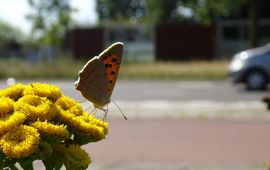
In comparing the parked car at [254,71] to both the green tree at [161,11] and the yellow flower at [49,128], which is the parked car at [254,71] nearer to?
the yellow flower at [49,128]

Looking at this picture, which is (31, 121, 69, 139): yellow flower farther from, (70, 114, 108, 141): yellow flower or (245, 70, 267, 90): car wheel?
(245, 70, 267, 90): car wheel

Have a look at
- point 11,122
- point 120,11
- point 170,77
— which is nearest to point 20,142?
point 11,122

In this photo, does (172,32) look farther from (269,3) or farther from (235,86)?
(235,86)

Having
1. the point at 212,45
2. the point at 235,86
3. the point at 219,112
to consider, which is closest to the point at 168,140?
the point at 219,112

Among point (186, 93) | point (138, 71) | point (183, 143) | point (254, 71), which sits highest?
point (183, 143)

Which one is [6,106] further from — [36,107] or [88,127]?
[88,127]

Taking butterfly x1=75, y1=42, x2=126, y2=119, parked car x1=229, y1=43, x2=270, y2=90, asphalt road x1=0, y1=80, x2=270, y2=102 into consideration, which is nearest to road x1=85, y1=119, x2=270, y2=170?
asphalt road x1=0, y1=80, x2=270, y2=102

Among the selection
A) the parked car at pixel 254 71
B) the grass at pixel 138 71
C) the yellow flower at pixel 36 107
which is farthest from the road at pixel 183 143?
the grass at pixel 138 71
